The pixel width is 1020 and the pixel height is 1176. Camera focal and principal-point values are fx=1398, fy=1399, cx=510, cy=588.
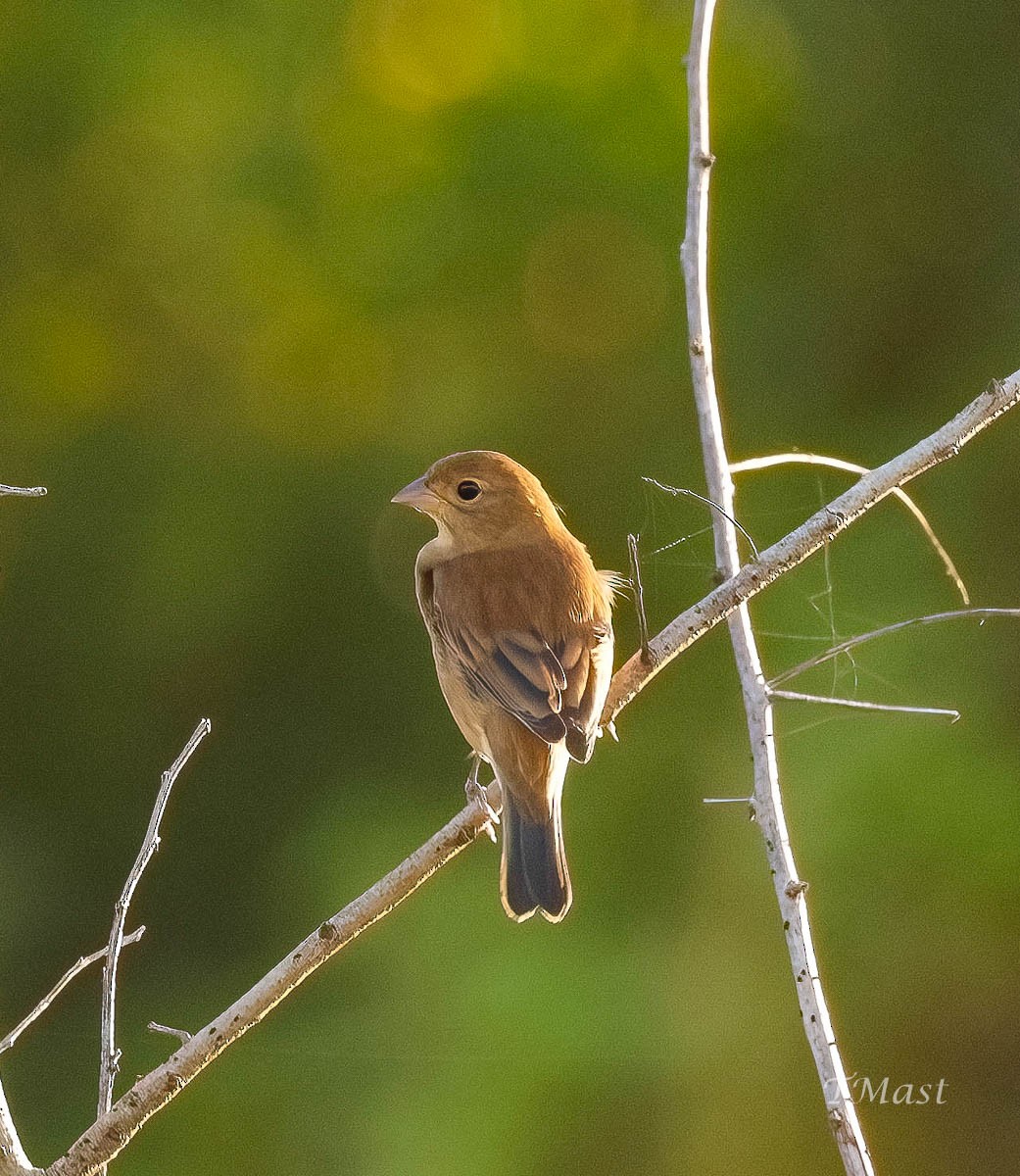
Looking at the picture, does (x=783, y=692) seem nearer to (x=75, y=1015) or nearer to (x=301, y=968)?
(x=301, y=968)

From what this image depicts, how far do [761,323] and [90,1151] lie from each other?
4884 mm

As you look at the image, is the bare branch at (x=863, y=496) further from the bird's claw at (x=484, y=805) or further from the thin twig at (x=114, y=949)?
the thin twig at (x=114, y=949)

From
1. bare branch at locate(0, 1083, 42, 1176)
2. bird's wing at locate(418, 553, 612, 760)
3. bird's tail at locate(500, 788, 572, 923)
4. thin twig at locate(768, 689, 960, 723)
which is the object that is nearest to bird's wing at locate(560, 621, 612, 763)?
bird's wing at locate(418, 553, 612, 760)

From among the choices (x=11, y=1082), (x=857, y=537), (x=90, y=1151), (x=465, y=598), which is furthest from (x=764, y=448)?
(x=90, y=1151)

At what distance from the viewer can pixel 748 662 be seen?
261cm

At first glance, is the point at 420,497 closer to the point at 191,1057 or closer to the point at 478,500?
the point at 478,500

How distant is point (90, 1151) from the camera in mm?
2072

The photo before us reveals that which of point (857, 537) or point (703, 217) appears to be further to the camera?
point (857, 537)

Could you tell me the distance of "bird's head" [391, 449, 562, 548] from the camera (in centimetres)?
339

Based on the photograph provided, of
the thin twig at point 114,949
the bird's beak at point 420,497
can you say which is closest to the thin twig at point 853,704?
the thin twig at point 114,949

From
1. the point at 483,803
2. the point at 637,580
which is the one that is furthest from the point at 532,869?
the point at 637,580

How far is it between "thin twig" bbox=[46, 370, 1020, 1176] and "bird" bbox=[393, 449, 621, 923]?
154mm

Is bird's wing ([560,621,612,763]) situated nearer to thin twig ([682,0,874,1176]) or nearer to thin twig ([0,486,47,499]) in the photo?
thin twig ([682,0,874,1176])

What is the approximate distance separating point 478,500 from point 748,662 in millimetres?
1007
